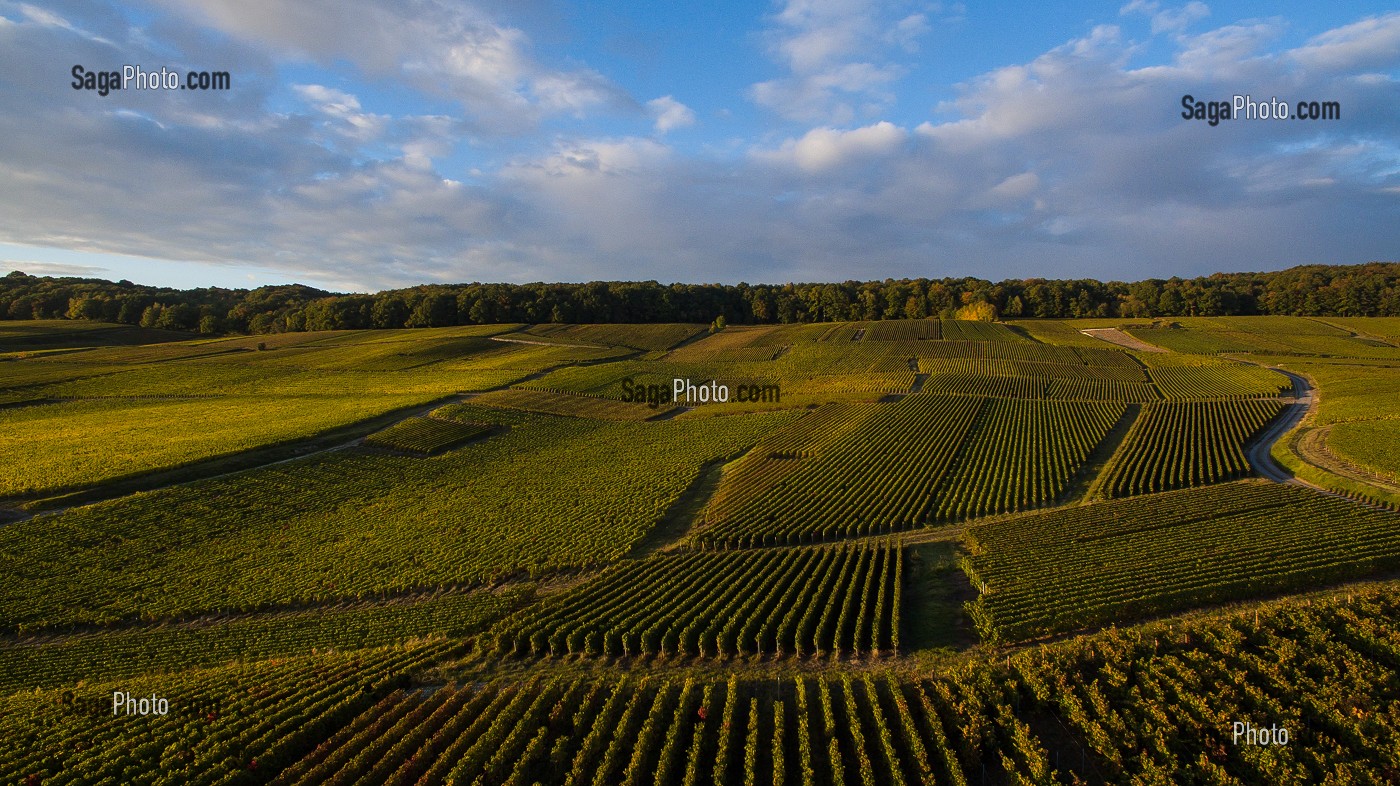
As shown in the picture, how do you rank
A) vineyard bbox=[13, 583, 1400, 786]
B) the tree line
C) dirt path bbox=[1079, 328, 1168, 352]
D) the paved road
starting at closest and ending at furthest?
1. vineyard bbox=[13, 583, 1400, 786]
2. the paved road
3. dirt path bbox=[1079, 328, 1168, 352]
4. the tree line

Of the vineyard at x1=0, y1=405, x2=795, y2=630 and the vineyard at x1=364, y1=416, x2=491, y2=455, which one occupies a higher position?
the vineyard at x1=364, y1=416, x2=491, y2=455

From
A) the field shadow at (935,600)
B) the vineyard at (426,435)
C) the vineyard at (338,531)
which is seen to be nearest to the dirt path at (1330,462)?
the field shadow at (935,600)

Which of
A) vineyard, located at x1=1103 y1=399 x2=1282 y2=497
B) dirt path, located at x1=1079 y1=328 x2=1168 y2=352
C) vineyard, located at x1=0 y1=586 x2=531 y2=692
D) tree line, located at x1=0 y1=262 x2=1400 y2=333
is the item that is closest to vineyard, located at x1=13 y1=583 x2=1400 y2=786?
vineyard, located at x1=0 y1=586 x2=531 y2=692

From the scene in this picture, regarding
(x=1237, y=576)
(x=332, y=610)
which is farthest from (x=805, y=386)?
(x=332, y=610)

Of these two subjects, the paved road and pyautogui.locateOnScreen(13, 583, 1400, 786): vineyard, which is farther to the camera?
the paved road

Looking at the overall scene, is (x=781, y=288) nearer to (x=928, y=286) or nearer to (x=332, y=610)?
(x=928, y=286)

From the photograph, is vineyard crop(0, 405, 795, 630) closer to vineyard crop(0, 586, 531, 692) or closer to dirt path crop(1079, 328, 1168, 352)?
vineyard crop(0, 586, 531, 692)
